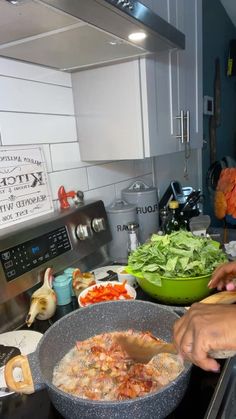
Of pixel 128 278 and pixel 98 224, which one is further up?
pixel 98 224

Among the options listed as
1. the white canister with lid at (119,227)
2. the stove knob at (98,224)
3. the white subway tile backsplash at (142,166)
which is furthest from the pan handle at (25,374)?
the white subway tile backsplash at (142,166)

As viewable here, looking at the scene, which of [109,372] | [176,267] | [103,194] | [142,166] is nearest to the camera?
[109,372]

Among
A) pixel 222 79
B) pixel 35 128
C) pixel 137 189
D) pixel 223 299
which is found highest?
pixel 222 79

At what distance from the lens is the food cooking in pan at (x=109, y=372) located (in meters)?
0.56

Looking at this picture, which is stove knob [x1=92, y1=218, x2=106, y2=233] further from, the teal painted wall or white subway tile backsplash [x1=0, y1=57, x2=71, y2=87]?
the teal painted wall

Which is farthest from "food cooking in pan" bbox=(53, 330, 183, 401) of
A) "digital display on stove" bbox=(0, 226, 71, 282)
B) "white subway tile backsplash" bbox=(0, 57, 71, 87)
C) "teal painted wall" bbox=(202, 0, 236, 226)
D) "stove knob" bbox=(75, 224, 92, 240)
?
"teal painted wall" bbox=(202, 0, 236, 226)

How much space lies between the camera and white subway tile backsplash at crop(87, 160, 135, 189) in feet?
4.17

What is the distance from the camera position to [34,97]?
1010 mm

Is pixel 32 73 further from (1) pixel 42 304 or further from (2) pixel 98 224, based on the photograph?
(1) pixel 42 304

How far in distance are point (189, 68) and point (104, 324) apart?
3.79 ft

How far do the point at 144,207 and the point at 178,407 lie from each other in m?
0.88

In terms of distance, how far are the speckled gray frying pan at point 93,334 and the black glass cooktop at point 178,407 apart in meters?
0.05

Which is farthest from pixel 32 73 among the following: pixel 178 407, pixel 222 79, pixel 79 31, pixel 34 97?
pixel 222 79

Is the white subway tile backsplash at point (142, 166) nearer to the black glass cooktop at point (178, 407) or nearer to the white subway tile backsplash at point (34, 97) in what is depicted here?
the white subway tile backsplash at point (34, 97)
